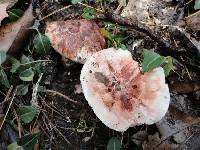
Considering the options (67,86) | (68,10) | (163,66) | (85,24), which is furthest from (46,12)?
(163,66)

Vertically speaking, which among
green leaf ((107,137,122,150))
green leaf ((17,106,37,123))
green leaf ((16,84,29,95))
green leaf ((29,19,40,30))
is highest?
green leaf ((29,19,40,30))

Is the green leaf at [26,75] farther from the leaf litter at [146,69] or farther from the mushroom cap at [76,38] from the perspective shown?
the mushroom cap at [76,38]

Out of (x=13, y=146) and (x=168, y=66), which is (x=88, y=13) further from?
(x=13, y=146)

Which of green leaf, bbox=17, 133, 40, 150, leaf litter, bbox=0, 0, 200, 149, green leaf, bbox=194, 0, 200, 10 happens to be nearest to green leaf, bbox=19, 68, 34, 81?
leaf litter, bbox=0, 0, 200, 149

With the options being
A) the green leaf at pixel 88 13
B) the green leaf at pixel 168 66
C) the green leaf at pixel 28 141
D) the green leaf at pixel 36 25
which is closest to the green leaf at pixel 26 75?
the green leaf at pixel 36 25

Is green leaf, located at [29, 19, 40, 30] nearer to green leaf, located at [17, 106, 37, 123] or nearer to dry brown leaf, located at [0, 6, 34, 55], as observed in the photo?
dry brown leaf, located at [0, 6, 34, 55]

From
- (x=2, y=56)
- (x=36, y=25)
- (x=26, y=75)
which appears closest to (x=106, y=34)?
(x=36, y=25)
